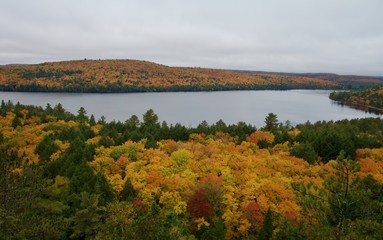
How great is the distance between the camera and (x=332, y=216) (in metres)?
16.0

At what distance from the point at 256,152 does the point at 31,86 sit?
579 ft

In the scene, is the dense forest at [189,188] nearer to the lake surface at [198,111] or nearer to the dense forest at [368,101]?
the lake surface at [198,111]

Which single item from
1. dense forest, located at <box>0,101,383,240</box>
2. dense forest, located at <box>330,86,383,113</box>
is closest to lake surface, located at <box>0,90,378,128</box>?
dense forest, located at <box>330,86,383,113</box>

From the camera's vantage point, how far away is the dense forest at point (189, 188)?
15695 millimetres

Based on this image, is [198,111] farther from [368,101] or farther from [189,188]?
[189,188]

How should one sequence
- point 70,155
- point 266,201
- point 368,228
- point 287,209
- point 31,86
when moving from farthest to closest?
point 31,86, point 70,155, point 266,201, point 287,209, point 368,228

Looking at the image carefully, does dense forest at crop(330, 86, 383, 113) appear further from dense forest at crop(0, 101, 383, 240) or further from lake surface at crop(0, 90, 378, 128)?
dense forest at crop(0, 101, 383, 240)

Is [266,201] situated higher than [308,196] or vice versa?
[308,196]

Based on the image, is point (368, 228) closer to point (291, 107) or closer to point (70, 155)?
point (70, 155)

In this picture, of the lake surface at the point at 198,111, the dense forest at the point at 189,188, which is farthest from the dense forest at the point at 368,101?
the dense forest at the point at 189,188

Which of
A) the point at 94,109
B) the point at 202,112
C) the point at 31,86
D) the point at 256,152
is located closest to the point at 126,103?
the point at 94,109

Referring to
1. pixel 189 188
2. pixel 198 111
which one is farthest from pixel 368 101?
pixel 189 188

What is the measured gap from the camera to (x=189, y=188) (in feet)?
119

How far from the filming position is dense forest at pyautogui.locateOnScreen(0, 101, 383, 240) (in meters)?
15.7
